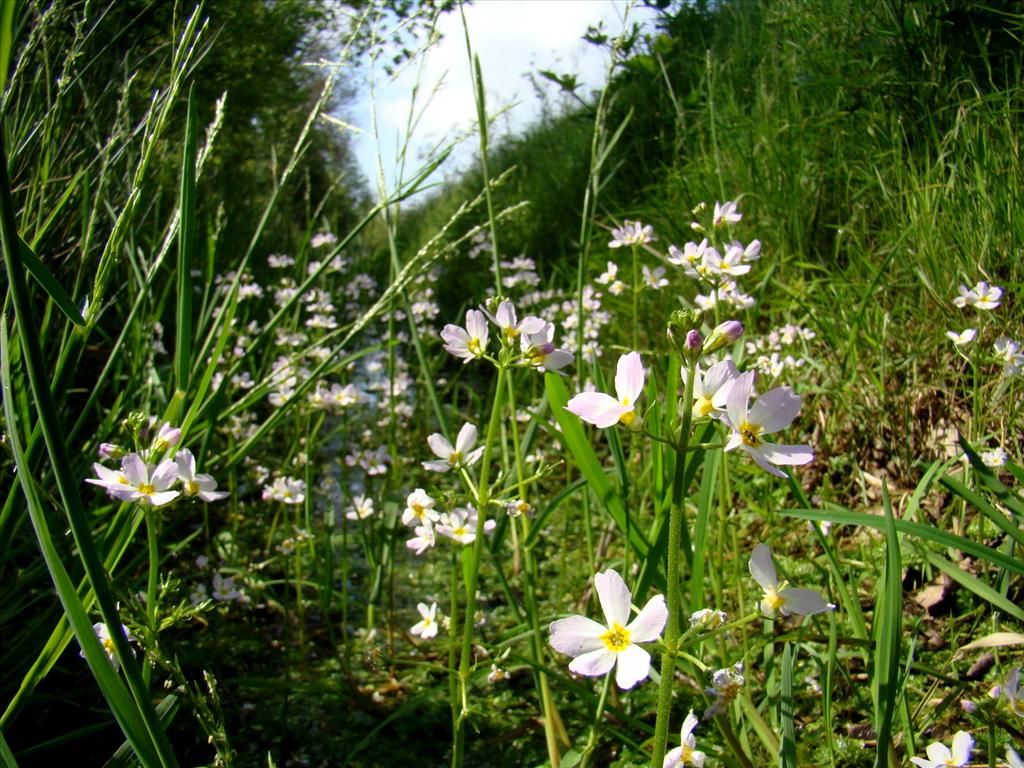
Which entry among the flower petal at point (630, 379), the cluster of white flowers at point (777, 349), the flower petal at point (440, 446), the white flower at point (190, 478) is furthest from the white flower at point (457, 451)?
the cluster of white flowers at point (777, 349)

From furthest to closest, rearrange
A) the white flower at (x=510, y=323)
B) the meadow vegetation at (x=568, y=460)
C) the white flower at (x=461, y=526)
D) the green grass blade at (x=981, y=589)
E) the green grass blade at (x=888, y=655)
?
the white flower at (x=461, y=526)
the green grass blade at (x=981, y=589)
the white flower at (x=510, y=323)
the meadow vegetation at (x=568, y=460)
the green grass blade at (x=888, y=655)

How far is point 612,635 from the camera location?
28.0 inches

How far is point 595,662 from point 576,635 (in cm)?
3

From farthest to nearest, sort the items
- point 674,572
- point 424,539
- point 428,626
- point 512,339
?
point 428,626 → point 424,539 → point 512,339 → point 674,572

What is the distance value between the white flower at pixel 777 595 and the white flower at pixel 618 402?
0.19m

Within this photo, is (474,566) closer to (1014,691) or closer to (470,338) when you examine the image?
(470,338)

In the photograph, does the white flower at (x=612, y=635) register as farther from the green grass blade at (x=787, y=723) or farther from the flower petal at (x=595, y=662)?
the green grass blade at (x=787, y=723)

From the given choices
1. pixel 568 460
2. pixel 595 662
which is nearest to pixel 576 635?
pixel 595 662

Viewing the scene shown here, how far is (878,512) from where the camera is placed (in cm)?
206

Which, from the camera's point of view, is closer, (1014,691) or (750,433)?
(750,433)

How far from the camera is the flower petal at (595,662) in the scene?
0.68 m

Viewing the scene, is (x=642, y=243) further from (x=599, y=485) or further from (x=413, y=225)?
(x=413, y=225)

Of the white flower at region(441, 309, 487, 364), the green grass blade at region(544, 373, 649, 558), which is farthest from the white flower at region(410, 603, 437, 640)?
the white flower at region(441, 309, 487, 364)

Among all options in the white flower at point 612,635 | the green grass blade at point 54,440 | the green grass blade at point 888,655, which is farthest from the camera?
the green grass blade at point 888,655
